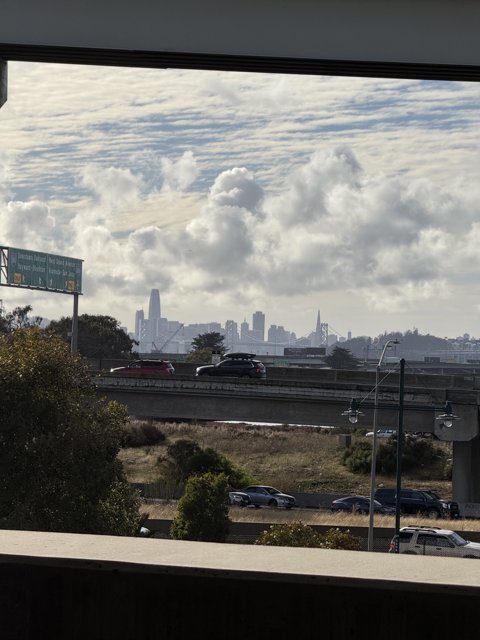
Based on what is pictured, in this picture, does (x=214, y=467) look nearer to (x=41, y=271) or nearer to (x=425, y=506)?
(x=425, y=506)

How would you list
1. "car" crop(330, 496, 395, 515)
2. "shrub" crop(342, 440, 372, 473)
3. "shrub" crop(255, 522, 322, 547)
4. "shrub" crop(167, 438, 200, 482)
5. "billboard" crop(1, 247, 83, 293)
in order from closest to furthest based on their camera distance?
1. "shrub" crop(255, 522, 322, 547)
2. "car" crop(330, 496, 395, 515)
3. "shrub" crop(167, 438, 200, 482)
4. "shrub" crop(342, 440, 372, 473)
5. "billboard" crop(1, 247, 83, 293)

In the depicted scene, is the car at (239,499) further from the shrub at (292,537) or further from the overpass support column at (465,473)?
the shrub at (292,537)

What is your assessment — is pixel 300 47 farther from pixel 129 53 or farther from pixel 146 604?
pixel 146 604

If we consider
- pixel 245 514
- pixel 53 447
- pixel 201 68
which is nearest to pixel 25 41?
pixel 201 68

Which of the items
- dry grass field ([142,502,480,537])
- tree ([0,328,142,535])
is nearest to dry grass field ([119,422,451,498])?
dry grass field ([142,502,480,537])

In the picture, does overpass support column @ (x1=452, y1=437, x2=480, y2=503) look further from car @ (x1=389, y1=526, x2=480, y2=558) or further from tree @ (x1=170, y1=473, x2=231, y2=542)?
tree @ (x1=170, y1=473, x2=231, y2=542)

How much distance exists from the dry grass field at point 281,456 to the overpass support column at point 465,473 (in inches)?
152

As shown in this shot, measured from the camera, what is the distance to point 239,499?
48.1 meters

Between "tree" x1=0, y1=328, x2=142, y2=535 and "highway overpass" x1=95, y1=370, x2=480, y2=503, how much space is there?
33.5 metres

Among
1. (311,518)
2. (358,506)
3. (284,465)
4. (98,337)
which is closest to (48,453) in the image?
(311,518)

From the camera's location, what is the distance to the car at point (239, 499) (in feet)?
157

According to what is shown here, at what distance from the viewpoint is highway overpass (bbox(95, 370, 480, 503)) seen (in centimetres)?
5538

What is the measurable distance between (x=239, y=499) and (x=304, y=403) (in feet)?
34.1

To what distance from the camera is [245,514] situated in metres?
44.0
